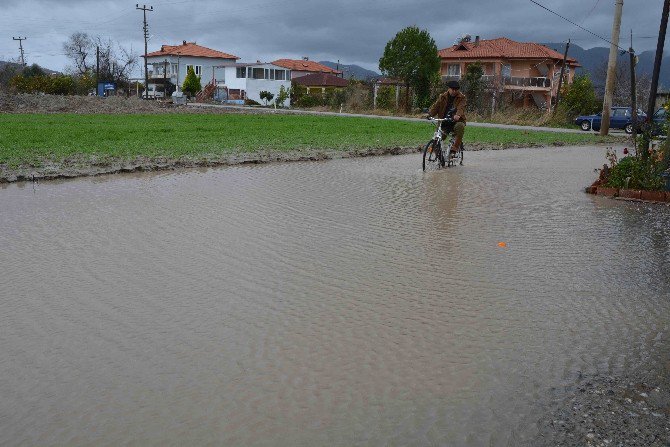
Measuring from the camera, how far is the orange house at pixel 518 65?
67.0 metres

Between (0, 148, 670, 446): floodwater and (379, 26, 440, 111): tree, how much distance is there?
147 feet

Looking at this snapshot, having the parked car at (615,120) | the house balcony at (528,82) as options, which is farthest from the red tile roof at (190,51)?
the parked car at (615,120)

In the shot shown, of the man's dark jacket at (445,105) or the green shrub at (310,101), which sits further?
the green shrub at (310,101)

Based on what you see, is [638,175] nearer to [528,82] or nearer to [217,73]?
[528,82]

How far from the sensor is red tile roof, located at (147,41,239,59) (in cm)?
9893

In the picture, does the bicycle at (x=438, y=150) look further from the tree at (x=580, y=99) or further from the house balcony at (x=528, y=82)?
the house balcony at (x=528, y=82)

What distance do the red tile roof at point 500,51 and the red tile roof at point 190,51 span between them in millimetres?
39172

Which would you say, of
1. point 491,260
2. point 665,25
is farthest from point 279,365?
point 665,25

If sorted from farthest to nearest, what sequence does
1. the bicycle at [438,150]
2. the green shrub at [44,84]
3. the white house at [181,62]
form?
the white house at [181,62] → the green shrub at [44,84] → the bicycle at [438,150]

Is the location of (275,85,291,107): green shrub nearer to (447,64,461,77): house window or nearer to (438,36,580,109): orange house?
(438,36,580,109): orange house

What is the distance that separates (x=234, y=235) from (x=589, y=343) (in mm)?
4050

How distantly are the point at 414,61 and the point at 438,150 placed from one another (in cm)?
4008

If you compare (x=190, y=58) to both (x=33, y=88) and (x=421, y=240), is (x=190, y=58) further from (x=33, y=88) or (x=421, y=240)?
(x=421, y=240)

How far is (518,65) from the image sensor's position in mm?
69562
